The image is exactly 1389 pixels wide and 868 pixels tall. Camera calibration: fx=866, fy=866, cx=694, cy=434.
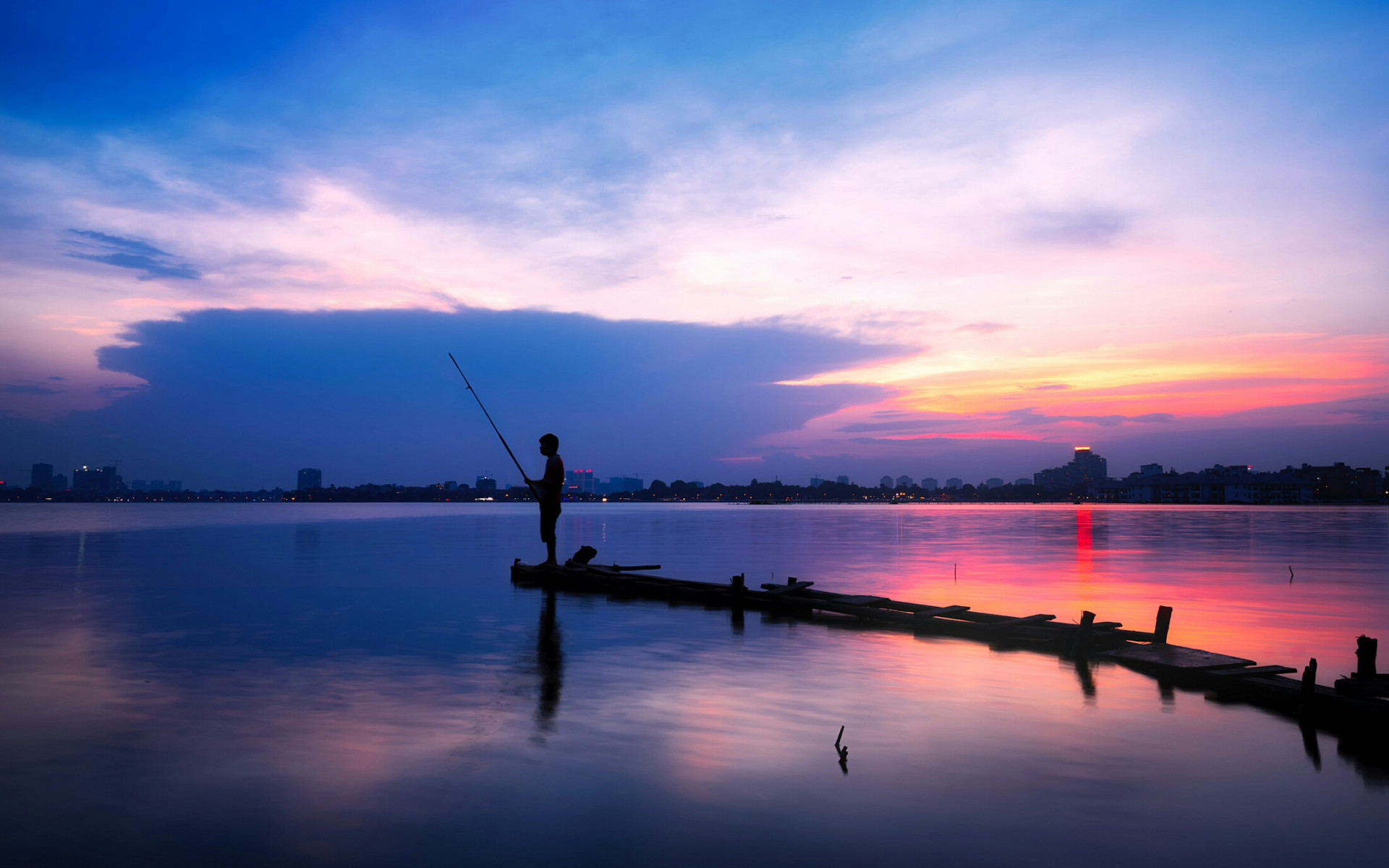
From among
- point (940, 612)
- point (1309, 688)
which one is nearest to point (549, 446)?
point (940, 612)

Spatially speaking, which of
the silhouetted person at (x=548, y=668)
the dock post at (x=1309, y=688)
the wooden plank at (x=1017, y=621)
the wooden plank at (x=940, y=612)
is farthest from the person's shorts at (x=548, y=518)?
the dock post at (x=1309, y=688)

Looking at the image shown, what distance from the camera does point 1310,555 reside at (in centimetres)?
4150

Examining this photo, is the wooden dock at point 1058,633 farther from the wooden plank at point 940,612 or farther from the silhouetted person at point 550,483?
the silhouetted person at point 550,483

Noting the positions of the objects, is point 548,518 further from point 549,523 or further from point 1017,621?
point 1017,621

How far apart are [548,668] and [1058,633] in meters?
8.64

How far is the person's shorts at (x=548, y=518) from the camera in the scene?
→ 21297 mm

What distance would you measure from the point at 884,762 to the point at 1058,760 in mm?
1731

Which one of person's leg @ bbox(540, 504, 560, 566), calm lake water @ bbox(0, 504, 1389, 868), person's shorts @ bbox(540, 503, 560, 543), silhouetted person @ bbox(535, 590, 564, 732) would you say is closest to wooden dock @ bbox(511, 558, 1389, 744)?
calm lake water @ bbox(0, 504, 1389, 868)

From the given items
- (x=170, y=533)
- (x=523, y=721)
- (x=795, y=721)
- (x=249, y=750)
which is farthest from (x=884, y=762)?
(x=170, y=533)

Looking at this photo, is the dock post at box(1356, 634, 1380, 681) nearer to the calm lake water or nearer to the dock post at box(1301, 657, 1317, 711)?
the dock post at box(1301, 657, 1317, 711)

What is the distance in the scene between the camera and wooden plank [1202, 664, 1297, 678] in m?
11.3

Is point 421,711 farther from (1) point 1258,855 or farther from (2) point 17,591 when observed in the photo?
(2) point 17,591

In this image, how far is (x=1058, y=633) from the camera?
48.8 feet

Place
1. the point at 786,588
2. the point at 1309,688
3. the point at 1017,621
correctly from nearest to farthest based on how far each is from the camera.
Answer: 1. the point at 1309,688
2. the point at 1017,621
3. the point at 786,588
